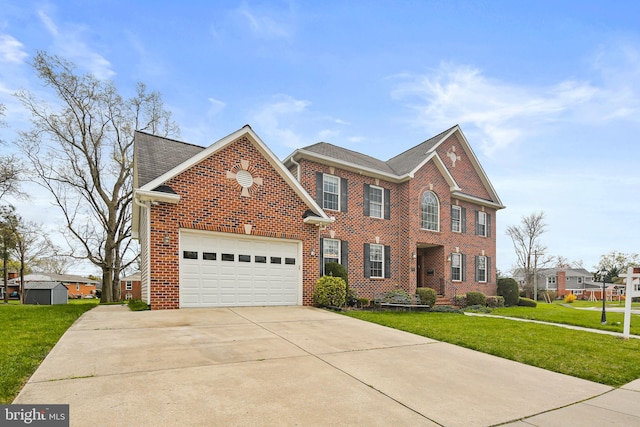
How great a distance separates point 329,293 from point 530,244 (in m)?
39.9

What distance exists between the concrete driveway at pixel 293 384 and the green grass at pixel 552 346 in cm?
44

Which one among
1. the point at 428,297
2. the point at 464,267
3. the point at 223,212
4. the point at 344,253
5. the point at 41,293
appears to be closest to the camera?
the point at 223,212

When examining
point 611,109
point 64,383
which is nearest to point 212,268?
point 64,383

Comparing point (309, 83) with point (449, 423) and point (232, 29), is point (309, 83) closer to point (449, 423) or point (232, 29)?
point (232, 29)

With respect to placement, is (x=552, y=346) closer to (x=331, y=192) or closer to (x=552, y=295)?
(x=331, y=192)

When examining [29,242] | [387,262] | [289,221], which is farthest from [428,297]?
[29,242]

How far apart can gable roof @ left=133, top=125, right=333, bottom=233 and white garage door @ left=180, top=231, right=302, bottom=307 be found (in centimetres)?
147

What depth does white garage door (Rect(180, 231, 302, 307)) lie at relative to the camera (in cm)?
1059

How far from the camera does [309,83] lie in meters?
15.6

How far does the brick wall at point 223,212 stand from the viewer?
1009cm

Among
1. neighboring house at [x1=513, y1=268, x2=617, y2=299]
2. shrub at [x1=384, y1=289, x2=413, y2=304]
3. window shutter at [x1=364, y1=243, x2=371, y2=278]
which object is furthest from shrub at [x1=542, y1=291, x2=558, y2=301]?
shrub at [x1=384, y1=289, x2=413, y2=304]

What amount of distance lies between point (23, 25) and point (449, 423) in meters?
15.5

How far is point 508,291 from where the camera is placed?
21312 millimetres

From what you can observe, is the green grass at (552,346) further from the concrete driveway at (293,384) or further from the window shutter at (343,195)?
the window shutter at (343,195)
